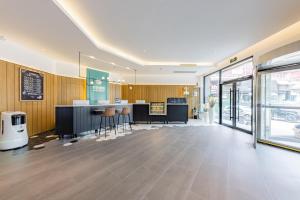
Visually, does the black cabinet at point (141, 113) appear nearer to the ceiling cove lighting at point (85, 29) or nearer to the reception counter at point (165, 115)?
the reception counter at point (165, 115)

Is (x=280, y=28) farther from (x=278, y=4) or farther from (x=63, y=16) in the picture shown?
(x=63, y=16)

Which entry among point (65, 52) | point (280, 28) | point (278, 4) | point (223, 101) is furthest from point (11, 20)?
point (223, 101)

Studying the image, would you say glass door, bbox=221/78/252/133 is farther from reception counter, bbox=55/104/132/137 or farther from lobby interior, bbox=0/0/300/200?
reception counter, bbox=55/104/132/137

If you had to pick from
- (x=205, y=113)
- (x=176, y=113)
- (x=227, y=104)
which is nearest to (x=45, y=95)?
(x=176, y=113)

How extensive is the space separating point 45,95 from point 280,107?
→ 812 centimetres

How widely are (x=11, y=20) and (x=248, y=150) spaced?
637cm

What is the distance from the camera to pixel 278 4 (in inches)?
133

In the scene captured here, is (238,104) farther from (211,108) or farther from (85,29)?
(85,29)

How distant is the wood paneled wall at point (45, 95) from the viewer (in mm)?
5165

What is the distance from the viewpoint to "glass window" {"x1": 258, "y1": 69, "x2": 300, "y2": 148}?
197 inches

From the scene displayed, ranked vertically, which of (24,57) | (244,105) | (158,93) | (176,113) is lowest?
(176,113)

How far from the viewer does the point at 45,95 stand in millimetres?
7004

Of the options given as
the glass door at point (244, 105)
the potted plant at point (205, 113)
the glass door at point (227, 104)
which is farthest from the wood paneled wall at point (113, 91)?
the glass door at point (244, 105)

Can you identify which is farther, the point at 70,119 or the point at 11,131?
the point at 70,119
